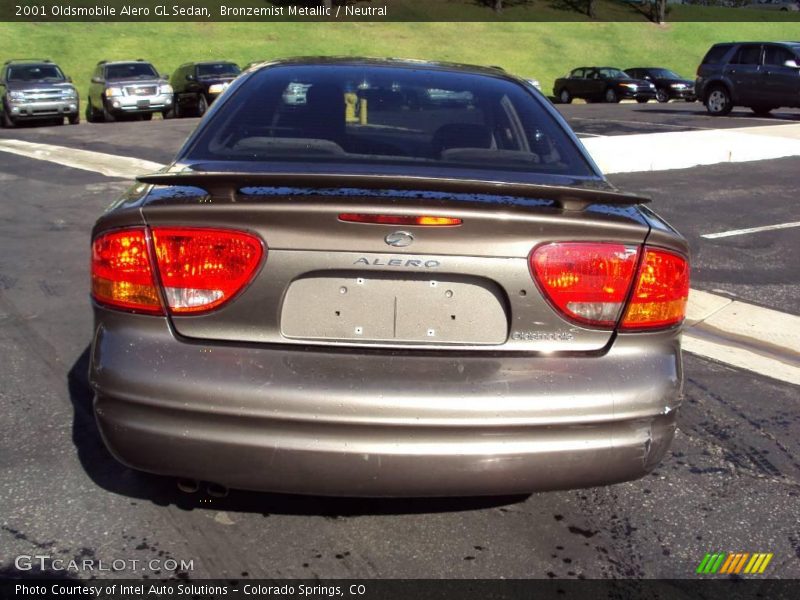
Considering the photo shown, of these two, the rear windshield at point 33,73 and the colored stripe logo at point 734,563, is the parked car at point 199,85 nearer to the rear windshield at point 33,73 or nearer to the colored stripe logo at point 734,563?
the rear windshield at point 33,73

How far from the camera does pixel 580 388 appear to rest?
2.75 m

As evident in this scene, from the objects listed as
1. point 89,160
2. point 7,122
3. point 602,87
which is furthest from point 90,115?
point 602,87

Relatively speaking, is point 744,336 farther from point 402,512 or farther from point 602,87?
point 602,87

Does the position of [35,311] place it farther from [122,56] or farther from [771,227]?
[122,56]

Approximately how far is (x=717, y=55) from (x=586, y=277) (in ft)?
74.8

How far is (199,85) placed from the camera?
79.6ft

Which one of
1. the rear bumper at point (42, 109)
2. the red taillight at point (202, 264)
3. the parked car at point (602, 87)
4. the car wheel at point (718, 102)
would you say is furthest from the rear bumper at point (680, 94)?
the red taillight at point (202, 264)

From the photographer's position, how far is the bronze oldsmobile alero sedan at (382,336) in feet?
8.82

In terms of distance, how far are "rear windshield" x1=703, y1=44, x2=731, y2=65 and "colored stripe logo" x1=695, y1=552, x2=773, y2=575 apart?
2224cm

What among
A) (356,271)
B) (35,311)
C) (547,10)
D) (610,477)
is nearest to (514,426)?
(610,477)

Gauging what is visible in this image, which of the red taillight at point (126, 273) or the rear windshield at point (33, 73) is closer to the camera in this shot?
the red taillight at point (126, 273)

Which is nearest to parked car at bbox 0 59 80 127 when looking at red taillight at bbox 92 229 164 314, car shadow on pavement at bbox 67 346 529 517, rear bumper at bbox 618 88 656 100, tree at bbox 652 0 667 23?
rear bumper at bbox 618 88 656 100

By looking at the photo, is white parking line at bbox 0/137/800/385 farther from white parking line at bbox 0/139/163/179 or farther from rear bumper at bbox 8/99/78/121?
rear bumper at bbox 8/99/78/121

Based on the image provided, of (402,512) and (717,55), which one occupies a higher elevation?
(717,55)
